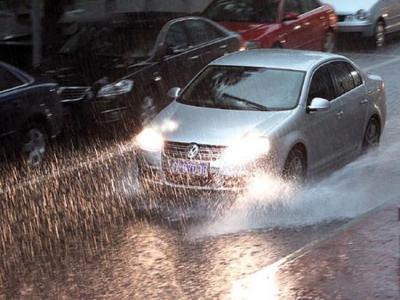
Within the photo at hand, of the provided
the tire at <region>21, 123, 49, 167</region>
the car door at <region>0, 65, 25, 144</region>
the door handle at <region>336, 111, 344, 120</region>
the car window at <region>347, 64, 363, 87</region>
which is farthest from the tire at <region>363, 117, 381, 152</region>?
the car door at <region>0, 65, 25, 144</region>

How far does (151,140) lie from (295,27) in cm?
832

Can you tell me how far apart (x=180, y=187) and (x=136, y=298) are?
2.29 metres

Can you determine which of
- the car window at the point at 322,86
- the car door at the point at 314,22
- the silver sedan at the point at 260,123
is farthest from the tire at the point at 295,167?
the car door at the point at 314,22

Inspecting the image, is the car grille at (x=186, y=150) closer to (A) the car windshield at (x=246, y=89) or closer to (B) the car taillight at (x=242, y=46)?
(A) the car windshield at (x=246, y=89)

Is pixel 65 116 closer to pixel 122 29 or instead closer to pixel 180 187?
pixel 122 29

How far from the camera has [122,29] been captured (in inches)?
489

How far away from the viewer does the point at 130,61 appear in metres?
11.8

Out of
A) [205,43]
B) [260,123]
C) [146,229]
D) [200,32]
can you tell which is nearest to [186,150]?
[260,123]

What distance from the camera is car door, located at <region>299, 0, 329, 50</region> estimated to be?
1656 centimetres

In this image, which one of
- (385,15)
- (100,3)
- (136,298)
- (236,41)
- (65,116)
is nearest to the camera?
(136,298)

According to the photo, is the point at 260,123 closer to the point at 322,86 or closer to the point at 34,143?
the point at 322,86

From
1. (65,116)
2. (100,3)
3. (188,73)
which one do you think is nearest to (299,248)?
(65,116)

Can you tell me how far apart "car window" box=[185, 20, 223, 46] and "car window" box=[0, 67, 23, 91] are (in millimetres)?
3677

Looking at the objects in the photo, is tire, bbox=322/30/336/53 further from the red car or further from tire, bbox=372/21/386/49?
tire, bbox=372/21/386/49
